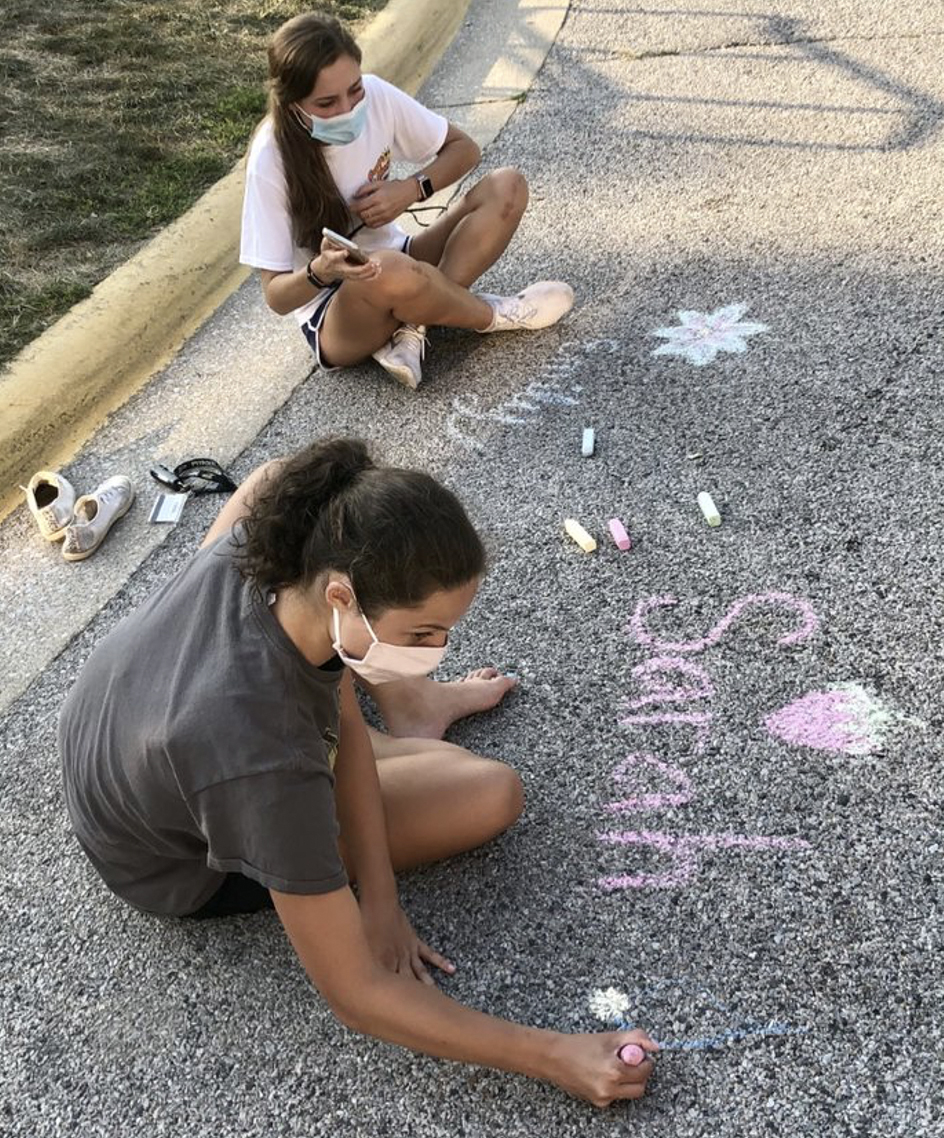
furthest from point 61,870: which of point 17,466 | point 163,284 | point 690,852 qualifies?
point 163,284

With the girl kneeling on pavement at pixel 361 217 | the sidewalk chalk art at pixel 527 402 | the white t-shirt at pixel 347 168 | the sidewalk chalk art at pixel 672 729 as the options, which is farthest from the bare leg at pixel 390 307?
the sidewalk chalk art at pixel 672 729

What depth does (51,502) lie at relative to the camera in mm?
3264

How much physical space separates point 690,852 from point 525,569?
92 centimetres

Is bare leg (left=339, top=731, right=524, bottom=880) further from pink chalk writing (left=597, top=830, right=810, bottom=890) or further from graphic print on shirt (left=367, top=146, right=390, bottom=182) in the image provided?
graphic print on shirt (left=367, top=146, right=390, bottom=182)

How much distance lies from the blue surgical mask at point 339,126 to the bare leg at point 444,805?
1.96m

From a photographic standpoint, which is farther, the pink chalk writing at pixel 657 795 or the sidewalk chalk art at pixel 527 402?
the sidewalk chalk art at pixel 527 402

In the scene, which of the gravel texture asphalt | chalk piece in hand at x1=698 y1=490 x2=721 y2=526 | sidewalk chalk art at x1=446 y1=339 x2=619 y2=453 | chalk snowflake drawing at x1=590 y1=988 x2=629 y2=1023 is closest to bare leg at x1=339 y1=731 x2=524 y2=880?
the gravel texture asphalt

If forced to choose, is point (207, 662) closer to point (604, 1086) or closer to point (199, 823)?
point (199, 823)

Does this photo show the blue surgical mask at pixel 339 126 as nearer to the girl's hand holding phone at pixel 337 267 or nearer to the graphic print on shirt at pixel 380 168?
the graphic print on shirt at pixel 380 168

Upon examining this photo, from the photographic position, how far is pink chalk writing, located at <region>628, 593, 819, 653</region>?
250cm

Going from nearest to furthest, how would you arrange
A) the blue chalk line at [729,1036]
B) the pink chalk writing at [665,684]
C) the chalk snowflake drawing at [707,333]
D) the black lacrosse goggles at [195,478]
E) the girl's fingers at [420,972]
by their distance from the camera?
1. the blue chalk line at [729,1036]
2. the girl's fingers at [420,972]
3. the pink chalk writing at [665,684]
4. the black lacrosse goggles at [195,478]
5. the chalk snowflake drawing at [707,333]

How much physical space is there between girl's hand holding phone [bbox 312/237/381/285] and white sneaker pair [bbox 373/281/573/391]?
312 millimetres

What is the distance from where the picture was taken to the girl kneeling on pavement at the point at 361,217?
319 centimetres

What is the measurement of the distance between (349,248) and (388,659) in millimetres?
1782
